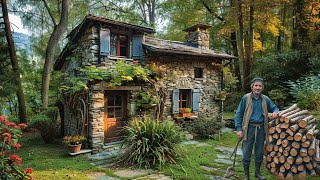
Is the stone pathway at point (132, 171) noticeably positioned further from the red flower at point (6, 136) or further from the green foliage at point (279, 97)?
the green foliage at point (279, 97)

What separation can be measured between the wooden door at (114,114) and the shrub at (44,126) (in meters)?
2.39

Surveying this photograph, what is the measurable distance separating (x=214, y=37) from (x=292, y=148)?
14421 millimetres

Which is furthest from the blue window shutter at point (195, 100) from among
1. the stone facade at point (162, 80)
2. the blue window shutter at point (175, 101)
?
the blue window shutter at point (175, 101)

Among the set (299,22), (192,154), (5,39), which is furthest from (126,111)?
(299,22)

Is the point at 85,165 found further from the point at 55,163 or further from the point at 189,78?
the point at 189,78

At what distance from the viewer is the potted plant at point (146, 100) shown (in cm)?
862

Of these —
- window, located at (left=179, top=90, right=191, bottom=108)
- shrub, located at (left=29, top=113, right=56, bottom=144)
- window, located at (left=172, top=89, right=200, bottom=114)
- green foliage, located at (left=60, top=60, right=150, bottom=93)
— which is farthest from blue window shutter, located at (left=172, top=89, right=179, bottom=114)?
shrub, located at (left=29, top=113, right=56, bottom=144)

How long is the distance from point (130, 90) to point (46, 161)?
357 centimetres

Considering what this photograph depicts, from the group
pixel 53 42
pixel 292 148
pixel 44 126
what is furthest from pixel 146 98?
pixel 53 42

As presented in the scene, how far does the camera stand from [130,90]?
8.66 metres

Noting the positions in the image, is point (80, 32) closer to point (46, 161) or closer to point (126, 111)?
point (126, 111)

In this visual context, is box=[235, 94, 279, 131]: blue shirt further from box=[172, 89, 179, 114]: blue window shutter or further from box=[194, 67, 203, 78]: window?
box=[194, 67, 203, 78]: window

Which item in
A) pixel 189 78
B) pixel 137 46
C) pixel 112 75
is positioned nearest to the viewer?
pixel 112 75

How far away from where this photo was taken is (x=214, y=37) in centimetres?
1797
